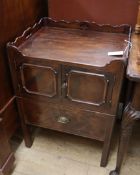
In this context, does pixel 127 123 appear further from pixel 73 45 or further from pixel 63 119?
pixel 73 45

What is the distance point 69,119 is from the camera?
3.93ft

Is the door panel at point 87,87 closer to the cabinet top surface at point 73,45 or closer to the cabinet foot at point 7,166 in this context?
the cabinet top surface at point 73,45

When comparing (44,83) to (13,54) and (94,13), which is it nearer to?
(13,54)

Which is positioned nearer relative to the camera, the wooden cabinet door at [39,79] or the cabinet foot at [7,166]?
the wooden cabinet door at [39,79]

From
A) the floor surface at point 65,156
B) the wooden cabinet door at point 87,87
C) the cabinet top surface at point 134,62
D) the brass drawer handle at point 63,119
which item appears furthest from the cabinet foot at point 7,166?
the cabinet top surface at point 134,62

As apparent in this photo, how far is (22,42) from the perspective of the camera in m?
1.16

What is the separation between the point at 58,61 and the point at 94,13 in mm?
517

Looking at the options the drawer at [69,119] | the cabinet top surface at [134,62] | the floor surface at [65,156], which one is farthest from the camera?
the floor surface at [65,156]

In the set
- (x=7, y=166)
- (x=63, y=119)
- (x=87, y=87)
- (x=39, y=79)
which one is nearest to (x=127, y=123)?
(x=87, y=87)

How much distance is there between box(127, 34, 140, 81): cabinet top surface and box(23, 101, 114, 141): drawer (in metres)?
0.32

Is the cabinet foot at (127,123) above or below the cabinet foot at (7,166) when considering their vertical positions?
above

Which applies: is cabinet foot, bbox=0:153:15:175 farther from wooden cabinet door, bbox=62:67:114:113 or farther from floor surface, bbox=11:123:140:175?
wooden cabinet door, bbox=62:67:114:113

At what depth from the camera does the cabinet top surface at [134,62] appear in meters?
0.83

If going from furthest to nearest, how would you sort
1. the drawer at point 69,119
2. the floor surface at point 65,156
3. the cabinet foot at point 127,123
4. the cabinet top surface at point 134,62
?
the floor surface at point 65,156
the drawer at point 69,119
the cabinet foot at point 127,123
the cabinet top surface at point 134,62
